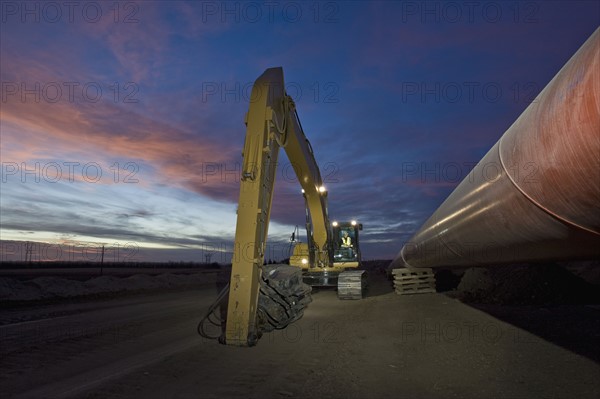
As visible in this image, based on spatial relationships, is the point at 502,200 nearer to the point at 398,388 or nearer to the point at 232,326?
the point at 398,388

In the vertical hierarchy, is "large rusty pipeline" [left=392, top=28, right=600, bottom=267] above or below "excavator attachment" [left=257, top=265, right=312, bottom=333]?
above

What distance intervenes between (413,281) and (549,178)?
15.5 meters

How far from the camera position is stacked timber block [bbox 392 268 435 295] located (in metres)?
16.8

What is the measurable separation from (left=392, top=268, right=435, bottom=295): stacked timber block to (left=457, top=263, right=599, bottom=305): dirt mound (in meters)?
1.67

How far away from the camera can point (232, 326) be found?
7.03m

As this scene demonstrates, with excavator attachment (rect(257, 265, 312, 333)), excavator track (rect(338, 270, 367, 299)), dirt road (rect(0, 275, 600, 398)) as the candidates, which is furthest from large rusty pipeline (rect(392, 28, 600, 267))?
excavator track (rect(338, 270, 367, 299))

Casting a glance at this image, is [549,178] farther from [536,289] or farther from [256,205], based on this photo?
[536,289]

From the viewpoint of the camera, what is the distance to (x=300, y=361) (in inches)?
244

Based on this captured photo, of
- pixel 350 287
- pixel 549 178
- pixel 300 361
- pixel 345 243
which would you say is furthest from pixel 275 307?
pixel 345 243

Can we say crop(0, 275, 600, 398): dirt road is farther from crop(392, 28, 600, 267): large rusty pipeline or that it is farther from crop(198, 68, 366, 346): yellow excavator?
crop(392, 28, 600, 267): large rusty pipeline

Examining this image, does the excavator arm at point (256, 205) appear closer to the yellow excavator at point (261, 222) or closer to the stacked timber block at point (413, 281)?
the yellow excavator at point (261, 222)

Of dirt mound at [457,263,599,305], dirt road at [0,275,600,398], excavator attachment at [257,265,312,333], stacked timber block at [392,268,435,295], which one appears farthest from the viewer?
stacked timber block at [392,268,435,295]

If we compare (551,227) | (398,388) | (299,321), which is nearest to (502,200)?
(551,227)

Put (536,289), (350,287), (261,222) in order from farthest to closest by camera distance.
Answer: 1. (350,287)
2. (536,289)
3. (261,222)
